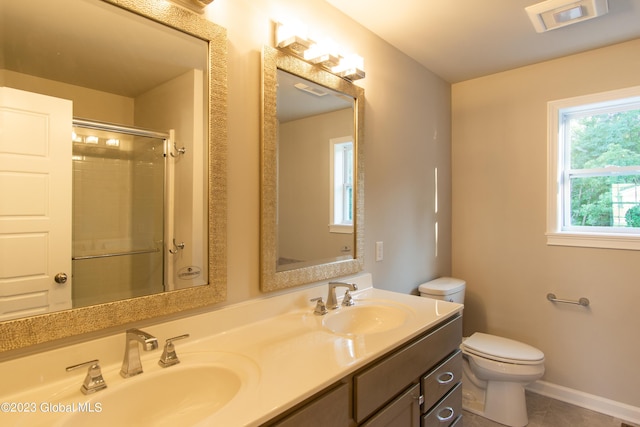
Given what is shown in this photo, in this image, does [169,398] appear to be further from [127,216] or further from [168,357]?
[127,216]

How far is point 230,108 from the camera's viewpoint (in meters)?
1.36

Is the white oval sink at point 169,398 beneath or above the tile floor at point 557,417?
above

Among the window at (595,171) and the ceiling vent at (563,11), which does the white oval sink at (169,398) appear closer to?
the ceiling vent at (563,11)

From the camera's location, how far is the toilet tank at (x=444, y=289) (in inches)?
93.9

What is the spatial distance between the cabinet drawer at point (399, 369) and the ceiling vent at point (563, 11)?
1.58 metres

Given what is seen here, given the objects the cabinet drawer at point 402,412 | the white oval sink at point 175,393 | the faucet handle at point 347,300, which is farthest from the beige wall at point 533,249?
the white oval sink at point 175,393

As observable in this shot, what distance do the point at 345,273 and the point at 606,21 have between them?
1982mm

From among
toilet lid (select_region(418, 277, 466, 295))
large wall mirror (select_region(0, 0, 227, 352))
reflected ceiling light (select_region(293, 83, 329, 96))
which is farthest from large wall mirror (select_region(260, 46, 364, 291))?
toilet lid (select_region(418, 277, 466, 295))

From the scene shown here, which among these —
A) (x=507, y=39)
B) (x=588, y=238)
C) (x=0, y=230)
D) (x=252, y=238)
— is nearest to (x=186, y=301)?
(x=252, y=238)

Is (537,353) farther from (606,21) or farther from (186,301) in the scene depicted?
(186,301)

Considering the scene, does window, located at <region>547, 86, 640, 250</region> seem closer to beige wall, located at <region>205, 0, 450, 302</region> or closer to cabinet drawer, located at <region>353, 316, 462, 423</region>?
beige wall, located at <region>205, 0, 450, 302</region>

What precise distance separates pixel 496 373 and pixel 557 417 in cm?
56

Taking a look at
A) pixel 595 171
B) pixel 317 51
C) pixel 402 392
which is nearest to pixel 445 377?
pixel 402 392

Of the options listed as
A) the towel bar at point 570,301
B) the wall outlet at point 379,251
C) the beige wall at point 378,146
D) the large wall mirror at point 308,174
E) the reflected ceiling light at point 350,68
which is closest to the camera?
the beige wall at point 378,146
